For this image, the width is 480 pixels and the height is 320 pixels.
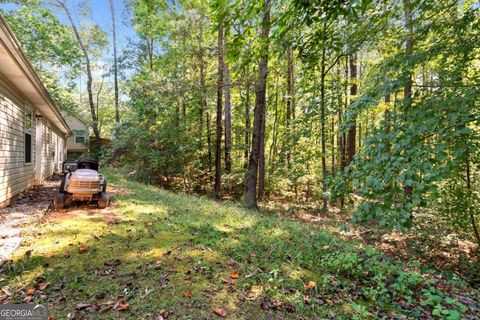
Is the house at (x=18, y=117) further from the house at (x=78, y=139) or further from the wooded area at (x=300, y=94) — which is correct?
the house at (x=78, y=139)

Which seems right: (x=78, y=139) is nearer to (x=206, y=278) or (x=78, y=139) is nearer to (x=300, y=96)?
(x=300, y=96)

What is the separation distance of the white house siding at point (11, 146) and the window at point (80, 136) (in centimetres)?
2110

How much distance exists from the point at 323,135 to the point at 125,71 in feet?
63.1

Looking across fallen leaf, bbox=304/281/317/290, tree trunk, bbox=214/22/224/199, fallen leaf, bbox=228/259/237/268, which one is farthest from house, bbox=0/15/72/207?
tree trunk, bbox=214/22/224/199

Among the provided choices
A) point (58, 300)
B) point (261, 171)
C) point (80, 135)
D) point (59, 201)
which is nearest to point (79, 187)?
point (59, 201)

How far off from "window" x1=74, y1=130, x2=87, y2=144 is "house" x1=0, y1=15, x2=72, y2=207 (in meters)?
18.9

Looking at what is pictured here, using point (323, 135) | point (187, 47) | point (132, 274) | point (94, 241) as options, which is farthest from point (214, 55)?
point (132, 274)

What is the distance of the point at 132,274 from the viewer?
304cm

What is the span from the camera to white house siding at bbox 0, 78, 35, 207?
5.76 meters

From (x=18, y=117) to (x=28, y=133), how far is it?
1206 mm

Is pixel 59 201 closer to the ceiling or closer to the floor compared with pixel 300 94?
closer to the floor

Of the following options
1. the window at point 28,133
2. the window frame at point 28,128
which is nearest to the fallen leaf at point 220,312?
the window frame at point 28,128

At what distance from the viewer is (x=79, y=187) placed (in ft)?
17.9

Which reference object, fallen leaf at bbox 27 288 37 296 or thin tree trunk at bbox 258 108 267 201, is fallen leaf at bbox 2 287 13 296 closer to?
fallen leaf at bbox 27 288 37 296
